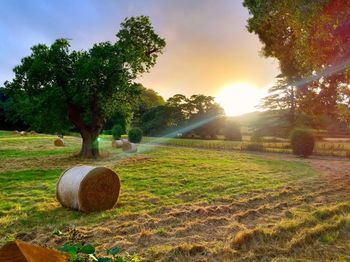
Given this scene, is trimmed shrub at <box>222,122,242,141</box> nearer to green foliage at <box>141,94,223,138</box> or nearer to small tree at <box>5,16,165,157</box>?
green foliage at <box>141,94,223,138</box>

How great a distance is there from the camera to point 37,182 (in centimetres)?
1596

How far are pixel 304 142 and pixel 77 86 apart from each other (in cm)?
2383

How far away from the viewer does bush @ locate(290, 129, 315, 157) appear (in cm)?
3575

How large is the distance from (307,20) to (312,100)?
1364 centimetres

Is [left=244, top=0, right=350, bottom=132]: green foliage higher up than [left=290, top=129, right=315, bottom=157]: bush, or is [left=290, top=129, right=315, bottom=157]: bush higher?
[left=244, top=0, right=350, bottom=132]: green foliage

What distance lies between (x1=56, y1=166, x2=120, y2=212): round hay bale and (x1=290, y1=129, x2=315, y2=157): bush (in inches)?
1124

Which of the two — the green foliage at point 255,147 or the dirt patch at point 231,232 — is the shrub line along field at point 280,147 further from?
the dirt patch at point 231,232

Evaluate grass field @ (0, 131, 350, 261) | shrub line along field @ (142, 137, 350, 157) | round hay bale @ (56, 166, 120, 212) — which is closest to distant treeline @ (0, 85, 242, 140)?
shrub line along field @ (142, 137, 350, 157)

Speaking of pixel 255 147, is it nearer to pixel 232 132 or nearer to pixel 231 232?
pixel 232 132

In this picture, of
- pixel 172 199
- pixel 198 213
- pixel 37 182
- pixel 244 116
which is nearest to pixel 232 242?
pixel 198 213

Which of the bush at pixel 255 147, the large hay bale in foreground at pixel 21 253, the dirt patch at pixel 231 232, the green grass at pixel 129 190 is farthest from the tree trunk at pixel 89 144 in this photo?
the large hay bale in foreground at pixel 21 253

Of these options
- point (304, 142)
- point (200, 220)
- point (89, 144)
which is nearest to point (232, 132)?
point (304, 142)

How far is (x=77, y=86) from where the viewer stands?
85.1 ft

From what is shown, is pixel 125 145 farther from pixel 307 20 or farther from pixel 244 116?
pixel 244 116
